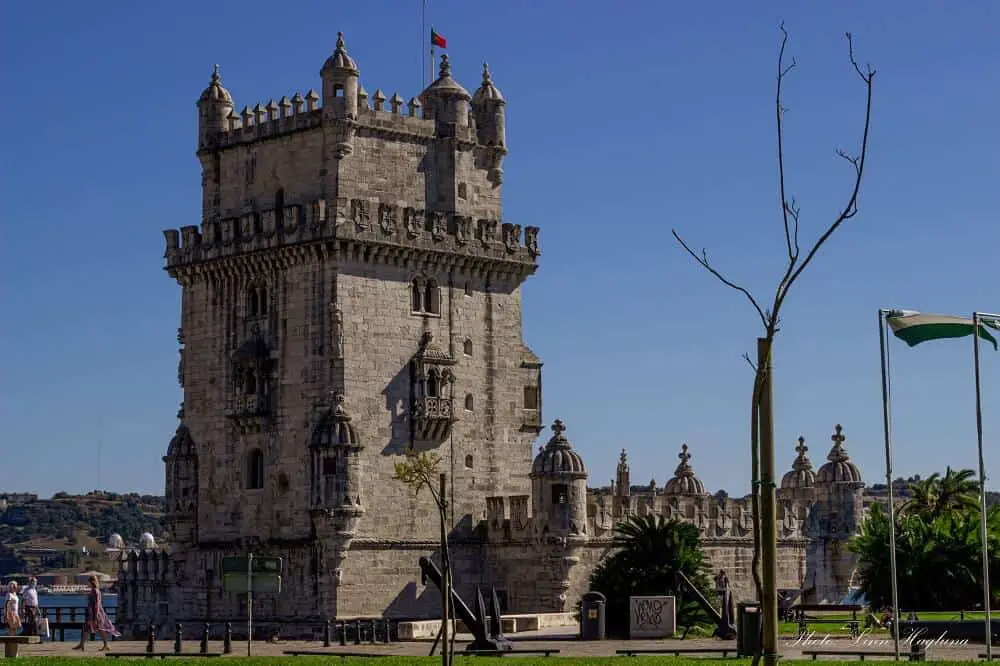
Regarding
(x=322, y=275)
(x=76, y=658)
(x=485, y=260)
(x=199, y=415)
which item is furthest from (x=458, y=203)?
(x=76, y=658)

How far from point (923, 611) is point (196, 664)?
26.9m

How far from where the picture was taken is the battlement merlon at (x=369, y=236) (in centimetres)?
6512

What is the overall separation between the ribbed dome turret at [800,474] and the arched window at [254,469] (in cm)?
2700

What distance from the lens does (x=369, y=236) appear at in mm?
65375

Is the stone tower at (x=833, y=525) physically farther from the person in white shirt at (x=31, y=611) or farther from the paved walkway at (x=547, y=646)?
the person in white shirt at (x=31, y=611)

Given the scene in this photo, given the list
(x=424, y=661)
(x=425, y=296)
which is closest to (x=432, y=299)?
(x=425, y=296)

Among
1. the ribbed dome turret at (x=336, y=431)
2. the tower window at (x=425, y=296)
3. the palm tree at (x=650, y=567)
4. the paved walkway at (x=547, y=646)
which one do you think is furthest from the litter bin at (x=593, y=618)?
the tower window at (x=425, y=296)

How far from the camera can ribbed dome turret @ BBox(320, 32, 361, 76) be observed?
6588 cm

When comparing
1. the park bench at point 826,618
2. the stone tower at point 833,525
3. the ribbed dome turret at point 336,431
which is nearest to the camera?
the park bench at point 826,618

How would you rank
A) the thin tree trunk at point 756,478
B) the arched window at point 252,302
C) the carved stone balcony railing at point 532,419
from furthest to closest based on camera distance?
the carved stone balcony railing at point 532,419, the arched window at point 252,302, the thin tree trunk at point 756,478

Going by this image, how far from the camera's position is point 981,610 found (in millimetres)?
61375

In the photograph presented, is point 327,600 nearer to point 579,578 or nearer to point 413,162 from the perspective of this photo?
point 579,578

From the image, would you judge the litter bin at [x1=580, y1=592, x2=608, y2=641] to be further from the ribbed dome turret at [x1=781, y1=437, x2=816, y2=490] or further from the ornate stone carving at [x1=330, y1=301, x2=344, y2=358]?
the ribbed dome turret at [x1=781, y1=437, x2=816, y2=490]

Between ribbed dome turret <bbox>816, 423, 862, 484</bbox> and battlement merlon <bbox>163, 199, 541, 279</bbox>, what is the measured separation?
18.5 meters
